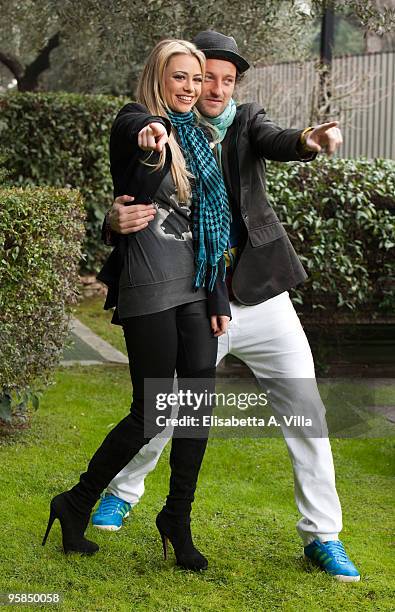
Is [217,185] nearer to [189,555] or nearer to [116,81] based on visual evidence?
[189,555]

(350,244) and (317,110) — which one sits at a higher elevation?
(317,110)

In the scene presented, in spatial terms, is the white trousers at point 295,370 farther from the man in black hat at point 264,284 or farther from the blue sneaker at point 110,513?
the blue sneaker at point 110,513

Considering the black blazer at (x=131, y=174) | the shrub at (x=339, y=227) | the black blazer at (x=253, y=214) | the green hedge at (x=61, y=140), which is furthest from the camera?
the green hedge at (x=61, y=140)

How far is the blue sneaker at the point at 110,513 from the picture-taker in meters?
4.00

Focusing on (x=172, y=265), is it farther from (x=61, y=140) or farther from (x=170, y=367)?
(x=61, y=140)

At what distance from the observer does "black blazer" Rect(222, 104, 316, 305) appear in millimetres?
3648

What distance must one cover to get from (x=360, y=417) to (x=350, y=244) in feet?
3.98

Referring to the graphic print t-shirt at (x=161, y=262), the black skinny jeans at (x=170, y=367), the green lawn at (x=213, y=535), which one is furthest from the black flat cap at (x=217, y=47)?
the green lawn at (x=213, y=535)

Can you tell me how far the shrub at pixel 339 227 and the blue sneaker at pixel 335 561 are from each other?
3.11 m

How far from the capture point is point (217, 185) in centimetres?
354

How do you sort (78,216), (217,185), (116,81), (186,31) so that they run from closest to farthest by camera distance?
(217,185) < (78,216) < (186,31) < (116,81)

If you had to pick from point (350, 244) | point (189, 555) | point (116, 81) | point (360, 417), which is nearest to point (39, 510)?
point (189, 555)

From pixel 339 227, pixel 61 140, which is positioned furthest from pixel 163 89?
pixel 61 140

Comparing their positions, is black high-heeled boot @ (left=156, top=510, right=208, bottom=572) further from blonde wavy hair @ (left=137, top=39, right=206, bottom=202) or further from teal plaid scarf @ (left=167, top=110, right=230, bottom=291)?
blonde wavy hair @ (left=137, top=39, right=206, bottom=202)
